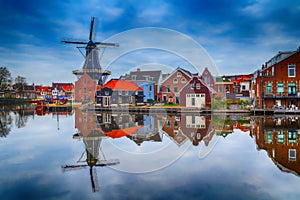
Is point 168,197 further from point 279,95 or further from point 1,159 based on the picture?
point 279,95

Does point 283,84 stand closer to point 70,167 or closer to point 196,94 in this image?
point 196,94

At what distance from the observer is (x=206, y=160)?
827cm

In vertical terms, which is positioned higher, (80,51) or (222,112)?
(80,51)

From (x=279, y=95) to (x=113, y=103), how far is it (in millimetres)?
24926

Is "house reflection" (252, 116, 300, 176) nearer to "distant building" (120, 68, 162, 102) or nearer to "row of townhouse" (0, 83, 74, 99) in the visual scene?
"distant building" (120, 68, 162, 102)

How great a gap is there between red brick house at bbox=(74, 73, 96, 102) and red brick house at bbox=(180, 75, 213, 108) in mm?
19686

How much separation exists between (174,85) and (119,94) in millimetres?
9721

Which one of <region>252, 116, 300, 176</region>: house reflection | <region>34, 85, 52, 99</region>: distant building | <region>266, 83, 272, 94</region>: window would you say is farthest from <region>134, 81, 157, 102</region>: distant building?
<region>34, 85, 52, 99</region>: distant building

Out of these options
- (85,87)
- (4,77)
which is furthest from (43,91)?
(85,87)

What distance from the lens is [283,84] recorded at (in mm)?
28750

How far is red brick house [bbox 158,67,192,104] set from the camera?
132ft

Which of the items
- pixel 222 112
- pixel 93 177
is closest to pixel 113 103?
pixel 222 112

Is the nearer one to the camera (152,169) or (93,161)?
(152,169)

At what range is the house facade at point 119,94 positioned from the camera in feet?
127
